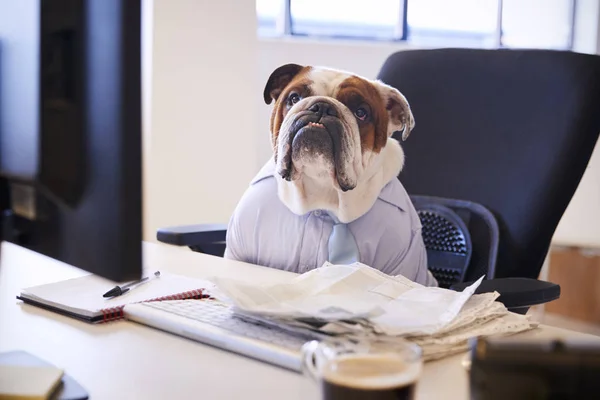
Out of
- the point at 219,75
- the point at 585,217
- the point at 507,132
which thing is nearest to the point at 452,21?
the point at 585,217

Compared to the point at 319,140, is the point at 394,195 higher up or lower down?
lower down

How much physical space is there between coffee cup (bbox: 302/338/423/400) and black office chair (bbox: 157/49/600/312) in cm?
81

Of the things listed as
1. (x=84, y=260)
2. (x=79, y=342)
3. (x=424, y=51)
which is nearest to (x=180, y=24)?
(x=424, y=51)

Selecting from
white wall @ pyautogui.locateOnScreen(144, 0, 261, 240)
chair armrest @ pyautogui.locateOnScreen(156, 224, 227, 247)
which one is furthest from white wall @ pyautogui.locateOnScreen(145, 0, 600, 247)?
chair armrest @ pyautogui.locateOnScreen(156, 224, 227, 247)

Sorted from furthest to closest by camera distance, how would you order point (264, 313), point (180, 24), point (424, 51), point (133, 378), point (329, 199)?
point (180, 24) → point (424, 51) → point (329, 199) → point (264, 313) → point (133, 378)

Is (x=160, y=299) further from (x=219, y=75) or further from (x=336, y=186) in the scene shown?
(x=219, y=75)

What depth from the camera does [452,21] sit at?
11.1 ft

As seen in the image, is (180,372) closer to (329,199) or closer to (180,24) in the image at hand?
(329,199)

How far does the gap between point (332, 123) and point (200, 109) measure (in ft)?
4.64

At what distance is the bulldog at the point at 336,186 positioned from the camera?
124 cm

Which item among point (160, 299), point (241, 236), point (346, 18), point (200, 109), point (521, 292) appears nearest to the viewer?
point (160, 299)

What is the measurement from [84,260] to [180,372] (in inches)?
8.2

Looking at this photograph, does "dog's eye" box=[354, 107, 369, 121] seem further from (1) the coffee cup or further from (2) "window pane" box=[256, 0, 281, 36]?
(2) "window pane" box=[256, 0, 281, 36]

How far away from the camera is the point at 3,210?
0.62 metres
